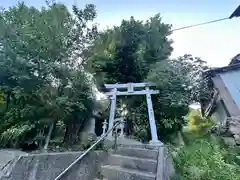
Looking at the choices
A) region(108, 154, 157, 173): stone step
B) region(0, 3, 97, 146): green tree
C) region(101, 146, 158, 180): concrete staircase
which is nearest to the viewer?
region(101, 146, 158, 180): concrete staircase

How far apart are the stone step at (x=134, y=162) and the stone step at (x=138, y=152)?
143mm

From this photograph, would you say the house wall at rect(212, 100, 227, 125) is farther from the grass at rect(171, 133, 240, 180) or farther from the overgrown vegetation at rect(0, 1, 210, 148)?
the grass at rect(171, 133, 240, 180)

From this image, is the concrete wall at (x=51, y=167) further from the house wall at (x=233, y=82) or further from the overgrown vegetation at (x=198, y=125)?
the house wall at (x=233, y=82)

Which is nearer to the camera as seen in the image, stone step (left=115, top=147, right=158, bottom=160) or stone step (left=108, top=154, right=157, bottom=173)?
stone step (left=108, top=154, right=157, bottom=173)

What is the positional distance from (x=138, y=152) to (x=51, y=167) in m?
1.67

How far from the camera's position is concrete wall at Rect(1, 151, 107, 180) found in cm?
304

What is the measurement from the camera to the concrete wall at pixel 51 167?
9.98ft

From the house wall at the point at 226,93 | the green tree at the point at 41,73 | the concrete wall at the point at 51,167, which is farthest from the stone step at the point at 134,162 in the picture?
the house wall at the point at 226,93

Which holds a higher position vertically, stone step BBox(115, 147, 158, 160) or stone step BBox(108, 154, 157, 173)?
stone step BBox(115, 147, 158, 160)

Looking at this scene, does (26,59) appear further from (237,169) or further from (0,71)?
(237,169)

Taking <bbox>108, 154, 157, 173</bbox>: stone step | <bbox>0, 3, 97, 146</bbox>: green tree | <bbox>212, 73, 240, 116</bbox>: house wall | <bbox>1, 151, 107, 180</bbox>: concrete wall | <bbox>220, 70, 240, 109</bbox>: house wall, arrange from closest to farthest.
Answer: <bbox>1, 151, 107, 180</bbox>: concrete wall → <bbox>108, 154, 157, 173</bbox>: stone step → <bbox>0, 3, 97, 146</bbox>: green tree → <bbox>212, 73, 240, 116</bbox>: house wall → <bbox>220, 70, 240, 109</bbox>: house wall

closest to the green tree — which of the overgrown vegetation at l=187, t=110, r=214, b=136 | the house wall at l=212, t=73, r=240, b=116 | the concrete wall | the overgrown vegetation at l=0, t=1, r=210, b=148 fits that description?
the overgrown vegetation at l=0, t=1, r=210, b=148

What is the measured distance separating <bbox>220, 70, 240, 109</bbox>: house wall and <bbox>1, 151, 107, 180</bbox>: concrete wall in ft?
17.0

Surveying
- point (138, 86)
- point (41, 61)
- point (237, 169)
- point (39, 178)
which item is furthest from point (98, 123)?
point (237, 169)
